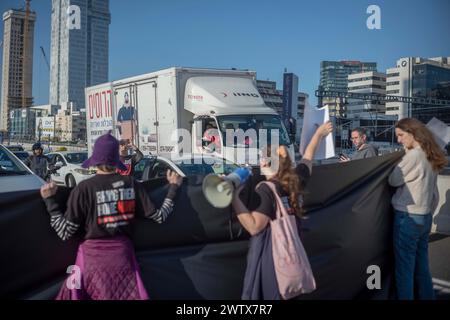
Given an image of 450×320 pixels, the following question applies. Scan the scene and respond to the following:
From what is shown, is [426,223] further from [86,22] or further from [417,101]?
[86,22]

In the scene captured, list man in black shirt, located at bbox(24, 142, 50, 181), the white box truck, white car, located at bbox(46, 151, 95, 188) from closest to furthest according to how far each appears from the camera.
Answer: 1. man in black shirt, located at bbox(24, 142, 50, 181)
2. the white box truck
3. white car, located at bbox(46, 151, 95, 188)

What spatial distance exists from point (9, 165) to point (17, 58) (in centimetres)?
16481

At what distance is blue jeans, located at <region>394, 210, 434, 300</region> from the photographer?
414cm

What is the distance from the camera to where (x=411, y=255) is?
13.8 ft

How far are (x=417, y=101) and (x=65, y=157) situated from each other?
208 ft

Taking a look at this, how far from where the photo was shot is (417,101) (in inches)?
2682

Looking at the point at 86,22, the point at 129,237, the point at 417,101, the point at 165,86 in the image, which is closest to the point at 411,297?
the point at 129,237

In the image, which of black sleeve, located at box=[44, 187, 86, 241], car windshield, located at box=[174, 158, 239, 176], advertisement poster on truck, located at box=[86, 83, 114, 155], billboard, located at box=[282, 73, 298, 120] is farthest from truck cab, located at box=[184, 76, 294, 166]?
billboard, located at box=[282, 73, 298, 120]

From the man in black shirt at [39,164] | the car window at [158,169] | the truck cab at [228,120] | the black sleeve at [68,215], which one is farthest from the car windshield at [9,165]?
the truck cab at [228,120]

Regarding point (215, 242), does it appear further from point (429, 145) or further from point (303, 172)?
point (429, 145)

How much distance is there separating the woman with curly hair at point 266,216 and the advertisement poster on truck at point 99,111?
1289 cm

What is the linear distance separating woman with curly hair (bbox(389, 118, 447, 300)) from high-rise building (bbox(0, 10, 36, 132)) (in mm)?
130036

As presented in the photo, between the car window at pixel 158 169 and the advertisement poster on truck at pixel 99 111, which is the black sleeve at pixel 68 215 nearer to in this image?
the car window at pixel 158 169

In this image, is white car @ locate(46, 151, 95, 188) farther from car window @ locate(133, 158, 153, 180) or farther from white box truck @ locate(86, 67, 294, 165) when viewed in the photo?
car window @ locate(133, 158, 153, 180)
